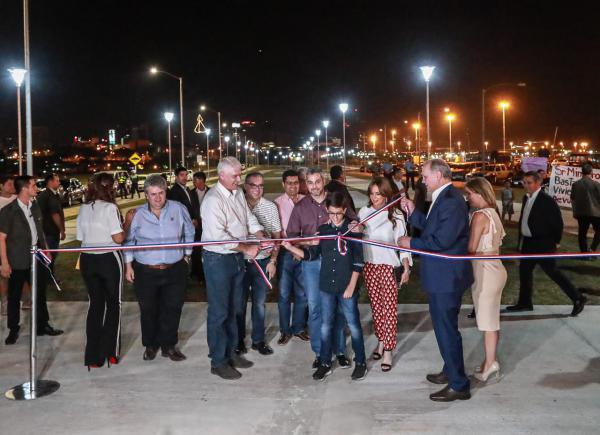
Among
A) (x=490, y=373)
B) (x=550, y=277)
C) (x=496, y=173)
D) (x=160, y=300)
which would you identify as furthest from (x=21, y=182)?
(x=496, y=173)

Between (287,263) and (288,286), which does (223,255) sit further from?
(288,286)

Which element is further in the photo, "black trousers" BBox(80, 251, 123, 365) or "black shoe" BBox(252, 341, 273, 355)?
"black shoe" BBox(252, 341, 273, 355)

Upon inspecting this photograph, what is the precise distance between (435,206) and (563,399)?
193 cm

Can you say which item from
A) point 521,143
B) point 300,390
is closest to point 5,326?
point 300,390

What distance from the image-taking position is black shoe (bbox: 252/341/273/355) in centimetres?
661

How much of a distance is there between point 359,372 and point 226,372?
4.09ft

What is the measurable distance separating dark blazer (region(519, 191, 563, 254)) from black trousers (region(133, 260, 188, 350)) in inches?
177

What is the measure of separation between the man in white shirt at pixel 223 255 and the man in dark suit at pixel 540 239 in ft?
A: 12.9

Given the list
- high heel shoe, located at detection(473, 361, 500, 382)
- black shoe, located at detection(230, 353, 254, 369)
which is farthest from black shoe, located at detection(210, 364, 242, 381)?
high heel shoe, located at detection(473, 361, 500, 382)

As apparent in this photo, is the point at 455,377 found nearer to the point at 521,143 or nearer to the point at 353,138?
the point at 521,143

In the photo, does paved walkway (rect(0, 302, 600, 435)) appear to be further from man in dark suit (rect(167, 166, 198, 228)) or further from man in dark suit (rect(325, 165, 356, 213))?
man in dark suit (rect(167, 166, 198, 228))

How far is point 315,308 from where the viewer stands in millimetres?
6281

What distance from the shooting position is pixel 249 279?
681cm

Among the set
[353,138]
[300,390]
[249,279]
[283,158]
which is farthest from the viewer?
[283,158]
